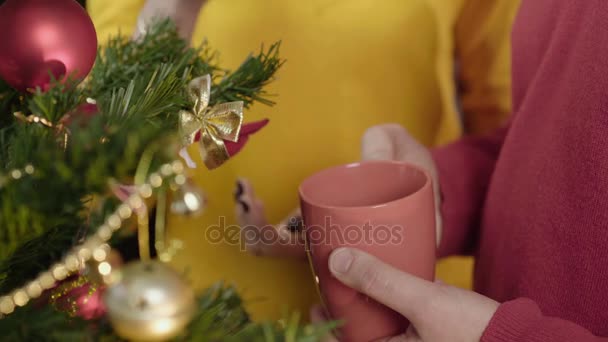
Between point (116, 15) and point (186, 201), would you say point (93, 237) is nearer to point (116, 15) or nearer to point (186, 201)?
point (186, 201)

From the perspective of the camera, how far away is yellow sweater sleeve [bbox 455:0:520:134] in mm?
943

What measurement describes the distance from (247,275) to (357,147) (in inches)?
10.2

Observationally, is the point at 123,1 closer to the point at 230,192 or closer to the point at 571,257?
the point at 230,192

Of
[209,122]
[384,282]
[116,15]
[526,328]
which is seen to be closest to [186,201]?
[209,122]

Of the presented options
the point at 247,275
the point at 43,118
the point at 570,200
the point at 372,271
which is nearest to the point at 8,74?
the point at 43,118

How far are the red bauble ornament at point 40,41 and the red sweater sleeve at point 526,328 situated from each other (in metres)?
0.35

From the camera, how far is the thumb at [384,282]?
0.44 metres

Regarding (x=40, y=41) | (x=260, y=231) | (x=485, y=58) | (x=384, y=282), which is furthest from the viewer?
(x=485, y=58)

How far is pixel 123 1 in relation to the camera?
0.83 metres

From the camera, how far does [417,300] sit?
0.44 meters

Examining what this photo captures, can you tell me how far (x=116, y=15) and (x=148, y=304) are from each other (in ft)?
2.24

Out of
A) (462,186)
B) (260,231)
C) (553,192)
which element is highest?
(553,192)

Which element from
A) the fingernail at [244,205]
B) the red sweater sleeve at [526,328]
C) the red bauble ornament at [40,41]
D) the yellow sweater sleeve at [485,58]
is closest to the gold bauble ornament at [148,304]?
the red bauble ornament at [40,41]

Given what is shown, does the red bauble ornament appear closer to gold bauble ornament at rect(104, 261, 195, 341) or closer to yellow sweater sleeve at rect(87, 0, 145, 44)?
gold bauble ornament at rect(104, 261, 195, 341)
